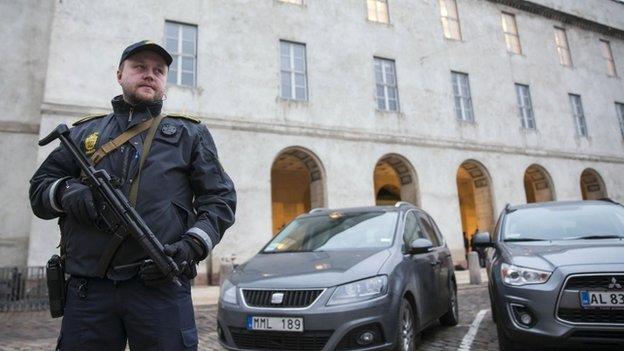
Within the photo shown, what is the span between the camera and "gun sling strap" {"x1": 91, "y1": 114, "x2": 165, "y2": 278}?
204 cm

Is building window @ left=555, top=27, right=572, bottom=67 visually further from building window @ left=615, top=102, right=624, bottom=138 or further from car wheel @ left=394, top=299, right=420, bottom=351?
car wheel @ left=394, top=299, right=420, bottom=351

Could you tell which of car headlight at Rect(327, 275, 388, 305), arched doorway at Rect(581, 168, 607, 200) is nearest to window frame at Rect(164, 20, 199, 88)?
car headlight at Rect(327, 275, 388, 305)

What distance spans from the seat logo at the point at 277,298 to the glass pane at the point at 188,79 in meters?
11.5

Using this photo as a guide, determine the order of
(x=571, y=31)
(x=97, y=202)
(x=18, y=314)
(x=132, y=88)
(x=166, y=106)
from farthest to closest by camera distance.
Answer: (x=571, y=31), (x=166, y=106), (x=18, y=314), (x=132, y=88), (x=97, y=202)

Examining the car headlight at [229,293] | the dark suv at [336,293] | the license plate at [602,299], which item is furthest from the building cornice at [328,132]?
the license plate at [602,299]

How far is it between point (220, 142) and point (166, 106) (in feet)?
6.54

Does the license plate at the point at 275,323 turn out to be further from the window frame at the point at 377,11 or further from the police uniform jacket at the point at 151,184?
the window frame at the point at 377,11

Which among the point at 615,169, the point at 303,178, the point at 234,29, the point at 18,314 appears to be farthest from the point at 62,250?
the point at 615,169

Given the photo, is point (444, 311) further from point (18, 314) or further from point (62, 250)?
point (18, 314)

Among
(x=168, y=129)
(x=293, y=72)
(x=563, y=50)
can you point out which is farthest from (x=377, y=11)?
(x=168, y=129)

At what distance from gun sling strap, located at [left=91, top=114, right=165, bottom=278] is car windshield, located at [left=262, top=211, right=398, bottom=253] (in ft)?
9.85

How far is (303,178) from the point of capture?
71.7 ft

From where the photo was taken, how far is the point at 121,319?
6.77 ft

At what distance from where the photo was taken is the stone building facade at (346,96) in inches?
526
